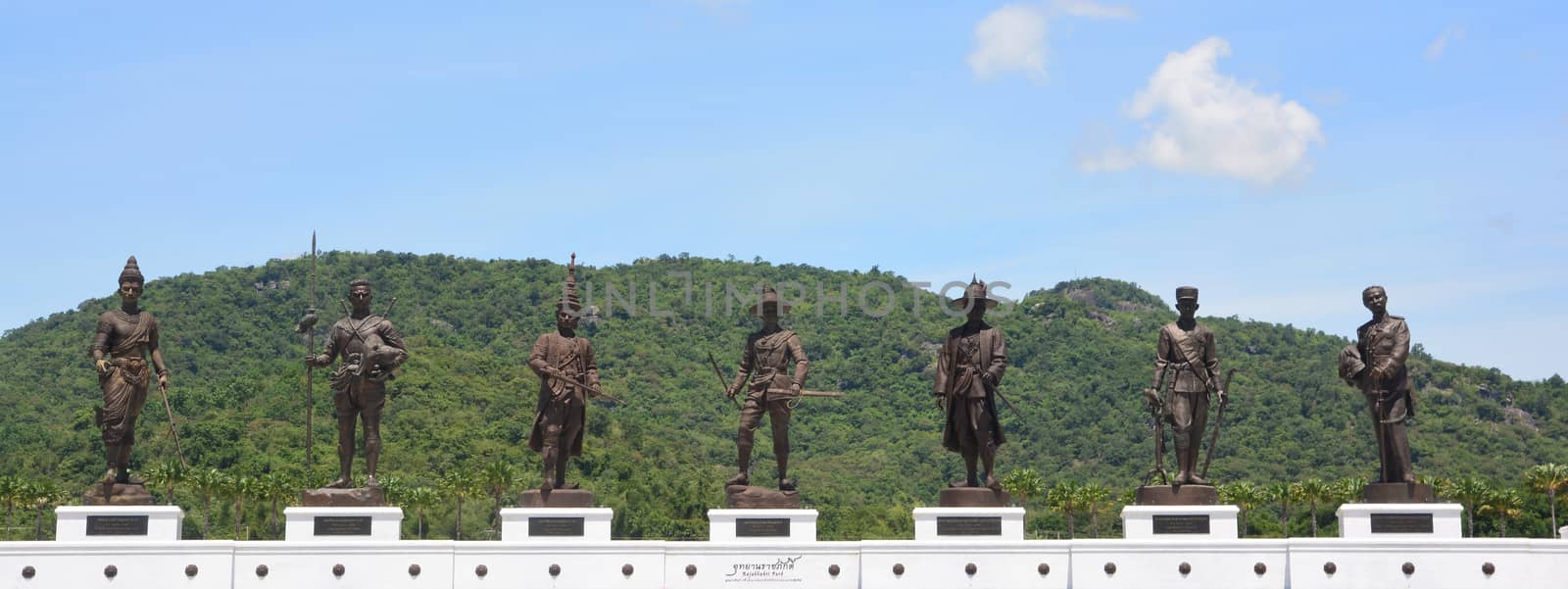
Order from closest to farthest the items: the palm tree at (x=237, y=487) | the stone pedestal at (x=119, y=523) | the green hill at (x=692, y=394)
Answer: the stone pedestal at (x=119, y=523) → the palm tree at (x=237, y=487) → the green hill at (x=692, y=394)

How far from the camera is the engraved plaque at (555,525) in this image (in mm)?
21812

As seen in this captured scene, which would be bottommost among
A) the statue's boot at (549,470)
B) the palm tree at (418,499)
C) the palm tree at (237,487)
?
the palm tree at (418,499)

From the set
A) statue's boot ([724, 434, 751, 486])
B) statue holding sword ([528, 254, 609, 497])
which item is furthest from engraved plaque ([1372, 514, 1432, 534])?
statue holding sword ([528, 254, 609, 497])

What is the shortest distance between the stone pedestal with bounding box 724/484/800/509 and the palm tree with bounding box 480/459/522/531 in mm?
32639

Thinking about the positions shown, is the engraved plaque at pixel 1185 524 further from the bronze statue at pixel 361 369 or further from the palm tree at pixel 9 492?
the palm tree at pixel 9 492

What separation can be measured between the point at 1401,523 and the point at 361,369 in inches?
482

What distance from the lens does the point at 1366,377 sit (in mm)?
22016

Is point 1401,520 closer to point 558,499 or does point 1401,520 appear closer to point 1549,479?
point 558,499

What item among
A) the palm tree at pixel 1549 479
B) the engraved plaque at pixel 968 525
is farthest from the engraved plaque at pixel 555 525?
the palm tree at pixel 1549 479

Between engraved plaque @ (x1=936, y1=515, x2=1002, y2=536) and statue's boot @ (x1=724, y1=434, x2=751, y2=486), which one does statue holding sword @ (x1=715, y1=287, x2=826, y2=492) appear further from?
engraved plaque @ (x1=936, y1=515, x2=1002, y2=536)

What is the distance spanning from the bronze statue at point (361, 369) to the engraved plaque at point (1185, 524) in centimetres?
916

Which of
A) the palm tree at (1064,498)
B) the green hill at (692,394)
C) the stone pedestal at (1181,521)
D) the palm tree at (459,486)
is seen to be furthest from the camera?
the green hill at (692,394)

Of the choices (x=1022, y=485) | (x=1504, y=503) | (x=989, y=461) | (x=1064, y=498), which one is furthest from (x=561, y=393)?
(x=1022, y=485)

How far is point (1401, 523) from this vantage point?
2148cm
